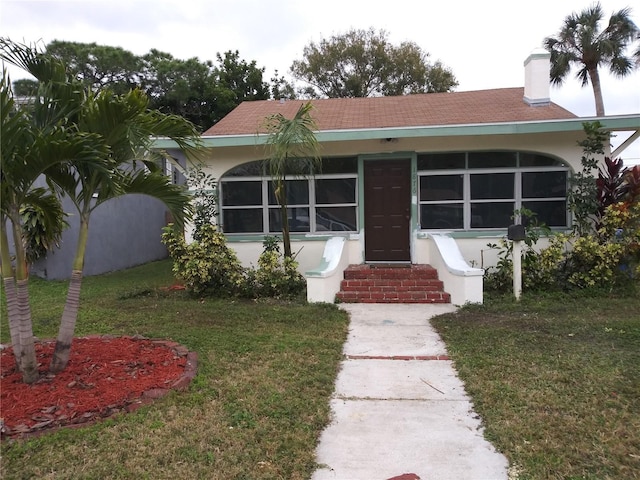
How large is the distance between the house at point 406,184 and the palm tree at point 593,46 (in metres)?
15.3

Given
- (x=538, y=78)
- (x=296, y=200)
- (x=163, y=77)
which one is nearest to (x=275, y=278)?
(x=296, y=200)

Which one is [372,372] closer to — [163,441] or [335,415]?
[335,415]

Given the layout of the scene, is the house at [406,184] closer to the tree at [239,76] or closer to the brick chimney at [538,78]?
the brick chimney at [538,78]

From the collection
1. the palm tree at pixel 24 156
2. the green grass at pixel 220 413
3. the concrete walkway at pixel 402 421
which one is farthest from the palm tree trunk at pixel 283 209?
the palm tree at pixel 24 156

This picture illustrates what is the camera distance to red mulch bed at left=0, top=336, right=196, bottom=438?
3582 millimetres

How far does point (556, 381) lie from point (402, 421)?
158 centimetres

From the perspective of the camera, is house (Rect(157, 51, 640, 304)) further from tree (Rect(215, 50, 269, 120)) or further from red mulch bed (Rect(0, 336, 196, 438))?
tree (Rect(215, 50, 269, 120))

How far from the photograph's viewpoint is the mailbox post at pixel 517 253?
773 centimetres

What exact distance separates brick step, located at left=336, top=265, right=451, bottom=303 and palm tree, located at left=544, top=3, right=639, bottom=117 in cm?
1911

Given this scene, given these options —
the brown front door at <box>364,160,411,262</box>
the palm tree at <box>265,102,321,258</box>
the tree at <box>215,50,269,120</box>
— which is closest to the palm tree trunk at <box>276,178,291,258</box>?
the palm tree at <box>265,102,321,258</box>

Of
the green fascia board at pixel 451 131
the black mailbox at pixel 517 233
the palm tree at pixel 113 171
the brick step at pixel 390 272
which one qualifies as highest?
the green fascia board at pixel 451 131

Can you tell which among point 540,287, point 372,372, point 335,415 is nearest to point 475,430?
point 335,415

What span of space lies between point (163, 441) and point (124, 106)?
2.69 metres

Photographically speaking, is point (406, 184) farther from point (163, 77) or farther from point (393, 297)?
point (163, 77)
